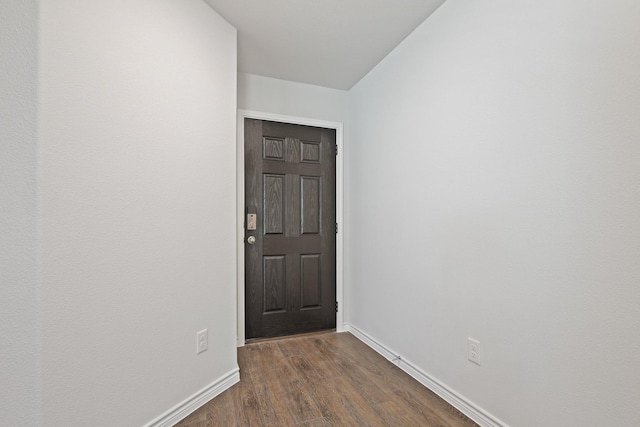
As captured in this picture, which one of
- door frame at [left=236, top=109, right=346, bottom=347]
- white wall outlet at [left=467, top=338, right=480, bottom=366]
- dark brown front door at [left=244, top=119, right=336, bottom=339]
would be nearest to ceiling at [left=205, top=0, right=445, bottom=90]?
door frame at [left=236, top=109, right=346, bottom=347]

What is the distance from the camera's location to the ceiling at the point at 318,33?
193 centimetres

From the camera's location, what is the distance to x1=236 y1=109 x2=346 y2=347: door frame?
2719 millimetres

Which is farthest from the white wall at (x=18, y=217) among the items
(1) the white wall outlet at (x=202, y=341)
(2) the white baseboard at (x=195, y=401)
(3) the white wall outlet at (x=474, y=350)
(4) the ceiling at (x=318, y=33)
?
(3) the white wall outlet at (x=474, y=350)

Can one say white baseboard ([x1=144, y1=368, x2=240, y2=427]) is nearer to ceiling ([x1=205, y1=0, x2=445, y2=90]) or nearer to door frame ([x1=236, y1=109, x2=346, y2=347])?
door frame ([x1=236, y1=109, x2=346, y2=347])

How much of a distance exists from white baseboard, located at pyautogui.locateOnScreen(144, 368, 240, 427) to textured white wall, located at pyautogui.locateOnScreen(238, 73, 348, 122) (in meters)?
2.15

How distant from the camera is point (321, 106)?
307cm

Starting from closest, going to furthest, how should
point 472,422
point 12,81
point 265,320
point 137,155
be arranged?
point 12,81
point 137,155
point 472,422
point 265,320

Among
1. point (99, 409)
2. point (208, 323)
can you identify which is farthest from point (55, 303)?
point (208, 323)

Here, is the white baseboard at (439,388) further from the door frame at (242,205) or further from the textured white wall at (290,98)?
the textured white wall at (290,98)

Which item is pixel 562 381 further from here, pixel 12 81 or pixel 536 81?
pixel 12 81

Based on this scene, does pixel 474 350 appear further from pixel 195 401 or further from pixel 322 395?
pixel 195 401

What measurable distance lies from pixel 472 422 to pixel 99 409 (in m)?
1.78

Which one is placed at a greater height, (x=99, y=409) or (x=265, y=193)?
(x=265, y=193)

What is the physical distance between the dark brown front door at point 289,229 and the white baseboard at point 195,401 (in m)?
0.73
